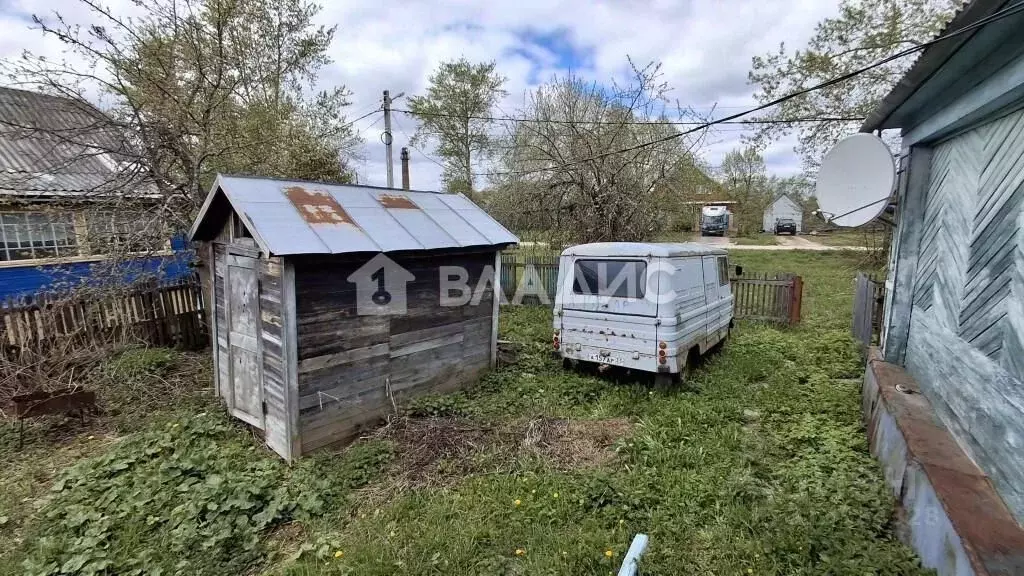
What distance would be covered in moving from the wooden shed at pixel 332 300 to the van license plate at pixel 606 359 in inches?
71.2

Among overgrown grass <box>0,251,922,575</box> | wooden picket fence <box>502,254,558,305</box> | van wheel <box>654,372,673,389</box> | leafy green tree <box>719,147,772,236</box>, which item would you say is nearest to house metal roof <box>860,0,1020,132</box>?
overgrown grass <box>0,251,922,575</box>

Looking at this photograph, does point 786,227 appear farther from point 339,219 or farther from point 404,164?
point 339,219

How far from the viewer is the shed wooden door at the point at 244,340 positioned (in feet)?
16.0

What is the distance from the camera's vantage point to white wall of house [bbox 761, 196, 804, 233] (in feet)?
144

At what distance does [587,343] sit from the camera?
655 centimetres

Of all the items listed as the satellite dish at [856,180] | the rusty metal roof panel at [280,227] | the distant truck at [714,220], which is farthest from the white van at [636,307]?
the distant truck at [714,220]

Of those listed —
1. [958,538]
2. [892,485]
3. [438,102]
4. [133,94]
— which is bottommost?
[892,485]

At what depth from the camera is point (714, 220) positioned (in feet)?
113

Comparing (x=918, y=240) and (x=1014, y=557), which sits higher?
(x=918, y=240)

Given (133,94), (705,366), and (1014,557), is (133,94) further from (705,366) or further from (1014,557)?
(1014,557)

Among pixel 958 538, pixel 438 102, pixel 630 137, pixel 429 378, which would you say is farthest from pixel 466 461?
pixel 438 102

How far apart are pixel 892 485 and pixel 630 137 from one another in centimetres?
1019

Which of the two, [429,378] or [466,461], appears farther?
[429,378]

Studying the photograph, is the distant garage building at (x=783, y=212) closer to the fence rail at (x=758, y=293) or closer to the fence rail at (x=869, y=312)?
Result: the fence rail at (x=758, y=293)
